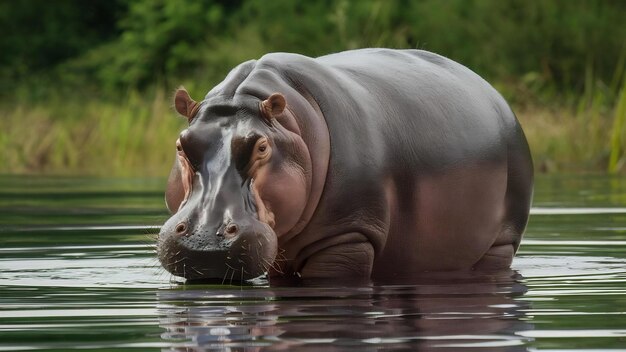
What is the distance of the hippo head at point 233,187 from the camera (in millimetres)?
5168

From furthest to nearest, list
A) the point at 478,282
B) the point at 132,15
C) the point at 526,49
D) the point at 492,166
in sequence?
the point at 132,15 < the point at 526,49 < the point at 492,166 < the point at 478,282

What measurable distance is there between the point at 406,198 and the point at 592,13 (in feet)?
66.7

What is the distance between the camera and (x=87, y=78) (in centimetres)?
3756

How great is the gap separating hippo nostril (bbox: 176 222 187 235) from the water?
0.21 meters

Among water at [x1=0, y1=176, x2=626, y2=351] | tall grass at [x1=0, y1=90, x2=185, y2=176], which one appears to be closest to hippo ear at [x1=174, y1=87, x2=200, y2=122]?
water at [x1=0, y1=176, x2=626, y2=351]

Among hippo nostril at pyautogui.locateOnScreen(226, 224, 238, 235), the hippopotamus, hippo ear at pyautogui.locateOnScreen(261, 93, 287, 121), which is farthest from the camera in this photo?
hippo ear at pyautogui.locateOnScreen(261, 93, 287, 121)

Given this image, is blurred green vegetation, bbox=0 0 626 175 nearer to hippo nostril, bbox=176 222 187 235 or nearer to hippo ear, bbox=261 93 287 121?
hippo ear, bbox=261 93 287 121

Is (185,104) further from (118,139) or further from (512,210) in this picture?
(118,139)

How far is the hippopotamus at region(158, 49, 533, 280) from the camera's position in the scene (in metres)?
5.27

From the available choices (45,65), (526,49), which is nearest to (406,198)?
(526,49)

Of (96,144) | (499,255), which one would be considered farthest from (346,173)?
(96,144)

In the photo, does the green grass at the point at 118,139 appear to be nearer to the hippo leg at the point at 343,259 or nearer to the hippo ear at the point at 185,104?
the hippo leg at the point at 343,259

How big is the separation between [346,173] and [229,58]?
964 inches

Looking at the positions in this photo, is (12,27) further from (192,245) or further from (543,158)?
(192,245)
